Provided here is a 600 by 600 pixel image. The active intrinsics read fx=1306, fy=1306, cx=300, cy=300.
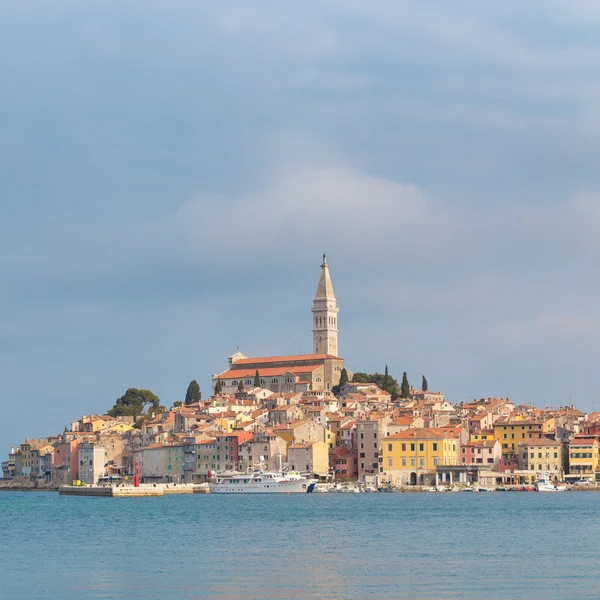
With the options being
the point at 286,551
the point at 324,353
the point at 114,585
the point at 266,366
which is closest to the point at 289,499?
the point at 286,551

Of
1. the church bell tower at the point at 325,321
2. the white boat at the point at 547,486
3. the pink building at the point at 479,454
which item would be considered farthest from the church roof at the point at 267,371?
the white boat at the point at 547,486

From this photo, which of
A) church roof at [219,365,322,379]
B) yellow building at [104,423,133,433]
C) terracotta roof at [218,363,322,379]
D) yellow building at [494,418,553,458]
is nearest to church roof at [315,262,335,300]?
terracotta roof at [218,363,322,379]

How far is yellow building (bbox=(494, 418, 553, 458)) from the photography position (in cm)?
9938

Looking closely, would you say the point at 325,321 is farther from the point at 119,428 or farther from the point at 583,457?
the point at 583,457

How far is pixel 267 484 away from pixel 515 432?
2060 centimetres

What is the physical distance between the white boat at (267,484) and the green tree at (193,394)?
134 feet

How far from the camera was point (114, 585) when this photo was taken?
32.0 meters

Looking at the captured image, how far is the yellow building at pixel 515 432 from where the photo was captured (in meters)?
99.4

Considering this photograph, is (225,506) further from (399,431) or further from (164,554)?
(164,554)

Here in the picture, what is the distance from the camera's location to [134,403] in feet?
454

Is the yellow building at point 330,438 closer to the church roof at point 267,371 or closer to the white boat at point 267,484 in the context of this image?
the white boat at point 267,484

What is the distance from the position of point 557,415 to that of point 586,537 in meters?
66.9

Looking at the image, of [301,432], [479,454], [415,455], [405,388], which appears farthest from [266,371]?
[415,455]

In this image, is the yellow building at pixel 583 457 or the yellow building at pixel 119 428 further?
the yellow building at pixel 119 428
